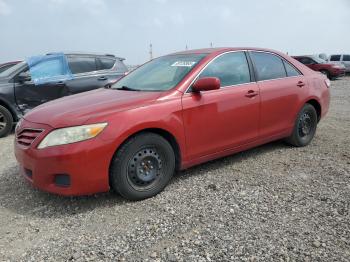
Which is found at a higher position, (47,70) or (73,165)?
(47,70)

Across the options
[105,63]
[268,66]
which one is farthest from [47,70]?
[268,66]

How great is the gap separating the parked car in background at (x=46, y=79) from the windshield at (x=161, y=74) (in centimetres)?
227

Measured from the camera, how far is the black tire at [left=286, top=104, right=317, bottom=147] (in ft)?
17.3

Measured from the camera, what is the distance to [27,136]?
3.63 m

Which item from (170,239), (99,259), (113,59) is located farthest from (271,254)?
(113,59)

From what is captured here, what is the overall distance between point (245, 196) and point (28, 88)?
5.45 metres

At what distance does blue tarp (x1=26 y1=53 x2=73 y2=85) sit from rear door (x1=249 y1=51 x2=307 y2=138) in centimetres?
464

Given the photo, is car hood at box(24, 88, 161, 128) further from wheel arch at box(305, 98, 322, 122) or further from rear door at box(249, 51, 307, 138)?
wheel arch at box(305, 98, 322, 122)

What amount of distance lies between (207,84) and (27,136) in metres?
1.91

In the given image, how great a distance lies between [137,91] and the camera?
4172 millimetres

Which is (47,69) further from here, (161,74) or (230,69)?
(230,69)

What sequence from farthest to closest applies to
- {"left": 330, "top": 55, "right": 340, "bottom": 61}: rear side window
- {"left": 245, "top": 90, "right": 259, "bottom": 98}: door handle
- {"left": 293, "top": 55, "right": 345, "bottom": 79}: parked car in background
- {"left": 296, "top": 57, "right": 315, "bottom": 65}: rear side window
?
{"left": 330, "top": 55, "right": 340, "bottom": 61}: rear side window
{"left": 296, "top": 57, "right": 315, "bottom": 65}: rear side window
{"left": 293, "top": 55, "right": 345, "bottom": 79}: parked car in background
{"left": 245, "top": 90, "right": 259, "bottom": 98}: door handle

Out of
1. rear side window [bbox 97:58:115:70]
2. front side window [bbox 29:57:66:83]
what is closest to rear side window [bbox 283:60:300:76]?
rear side window [bbox 97:58:115:70]

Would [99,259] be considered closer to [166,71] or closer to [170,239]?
[170,239]
